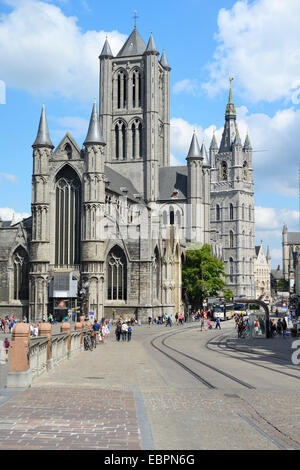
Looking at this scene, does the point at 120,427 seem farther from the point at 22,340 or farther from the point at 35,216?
the point at 35,216

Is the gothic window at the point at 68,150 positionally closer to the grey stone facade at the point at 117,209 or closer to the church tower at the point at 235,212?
the grey stone facade at the point at 117,209

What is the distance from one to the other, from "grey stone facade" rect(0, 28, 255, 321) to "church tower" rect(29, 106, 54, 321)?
104 millimetres

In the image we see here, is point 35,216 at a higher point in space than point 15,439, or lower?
higher

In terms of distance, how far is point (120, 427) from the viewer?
28.9 ft

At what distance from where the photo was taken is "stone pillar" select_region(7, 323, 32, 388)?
43.4 ft

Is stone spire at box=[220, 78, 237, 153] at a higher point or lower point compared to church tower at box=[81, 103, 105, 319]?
higher

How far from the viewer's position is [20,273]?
61812mm

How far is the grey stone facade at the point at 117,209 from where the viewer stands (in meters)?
58.8

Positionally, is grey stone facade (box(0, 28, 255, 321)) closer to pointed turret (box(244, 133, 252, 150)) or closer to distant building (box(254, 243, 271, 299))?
pointed turret (box(244, 133, 252, 150))

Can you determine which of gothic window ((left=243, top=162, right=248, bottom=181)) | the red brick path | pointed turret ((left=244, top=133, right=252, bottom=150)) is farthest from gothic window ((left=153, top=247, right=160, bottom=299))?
pointed turret ((left=244, top=133, right=252, bottom=150))

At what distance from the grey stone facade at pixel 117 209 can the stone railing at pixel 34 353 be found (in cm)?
3324

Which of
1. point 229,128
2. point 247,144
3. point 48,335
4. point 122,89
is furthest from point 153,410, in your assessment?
point 229,128
